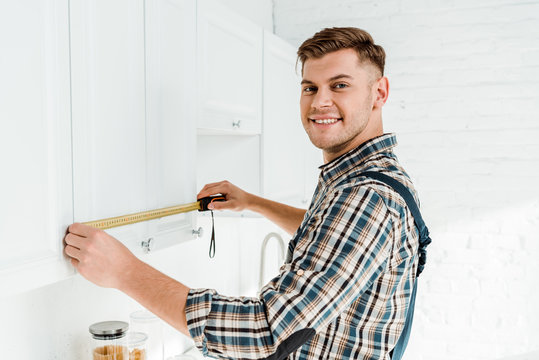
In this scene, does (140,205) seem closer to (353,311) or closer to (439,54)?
(353,311)

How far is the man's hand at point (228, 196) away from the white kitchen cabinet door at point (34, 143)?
760 mm

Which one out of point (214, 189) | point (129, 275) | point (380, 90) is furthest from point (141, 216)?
point (380, 90)

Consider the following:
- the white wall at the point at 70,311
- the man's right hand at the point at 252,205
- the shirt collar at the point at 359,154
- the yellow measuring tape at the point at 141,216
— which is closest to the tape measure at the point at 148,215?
the yellow measuring tape at the point at 141,216

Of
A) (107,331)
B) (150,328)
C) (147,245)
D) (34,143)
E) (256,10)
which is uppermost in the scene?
(256,10)

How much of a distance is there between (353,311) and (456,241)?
6.29ft

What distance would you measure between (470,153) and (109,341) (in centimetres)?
224

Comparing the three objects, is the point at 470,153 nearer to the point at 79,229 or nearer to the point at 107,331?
the point at 107,331

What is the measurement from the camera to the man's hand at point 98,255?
3.13 ft

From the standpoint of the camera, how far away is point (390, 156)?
54.7 inches

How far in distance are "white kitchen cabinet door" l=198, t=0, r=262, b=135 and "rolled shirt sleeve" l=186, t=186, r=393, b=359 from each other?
0.61 m

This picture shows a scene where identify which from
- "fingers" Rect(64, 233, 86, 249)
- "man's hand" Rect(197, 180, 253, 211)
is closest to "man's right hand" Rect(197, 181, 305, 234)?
"man's hand" Rect(197, 180, 253, 211)

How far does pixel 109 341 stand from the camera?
1.44 meters

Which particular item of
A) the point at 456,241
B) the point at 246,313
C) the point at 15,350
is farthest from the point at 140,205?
the point at 456,241

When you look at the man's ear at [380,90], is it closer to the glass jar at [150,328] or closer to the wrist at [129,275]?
the wrist at [129,275]
